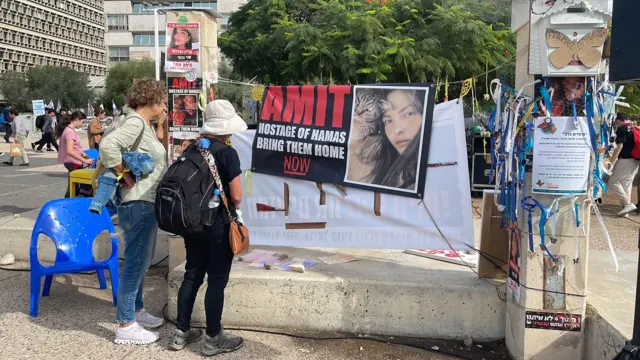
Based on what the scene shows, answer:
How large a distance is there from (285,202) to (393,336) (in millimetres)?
1493

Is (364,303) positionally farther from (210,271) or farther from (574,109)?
(574,109)

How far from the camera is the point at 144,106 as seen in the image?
408cm

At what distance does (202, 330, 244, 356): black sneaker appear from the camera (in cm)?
378

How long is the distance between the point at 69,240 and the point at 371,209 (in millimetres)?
2595

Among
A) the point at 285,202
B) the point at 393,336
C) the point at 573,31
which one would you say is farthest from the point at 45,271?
the point at 573,31

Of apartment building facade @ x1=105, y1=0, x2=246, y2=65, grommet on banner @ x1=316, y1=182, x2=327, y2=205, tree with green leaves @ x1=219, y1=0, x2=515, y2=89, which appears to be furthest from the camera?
apartment building facade @ x1=105, y1=0, x2=246, y2=65

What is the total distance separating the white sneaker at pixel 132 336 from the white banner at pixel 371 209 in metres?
1.37

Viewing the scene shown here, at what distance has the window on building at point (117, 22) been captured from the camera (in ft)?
275

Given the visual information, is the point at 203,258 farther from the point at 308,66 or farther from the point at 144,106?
the point at 308,66

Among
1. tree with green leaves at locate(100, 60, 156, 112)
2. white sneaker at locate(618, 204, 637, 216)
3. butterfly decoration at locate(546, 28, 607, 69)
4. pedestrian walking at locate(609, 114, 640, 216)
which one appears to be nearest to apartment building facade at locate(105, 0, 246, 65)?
tree with green leaves at locate(100, 60, 156, 112)

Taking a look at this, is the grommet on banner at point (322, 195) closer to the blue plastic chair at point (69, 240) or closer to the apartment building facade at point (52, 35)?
the blue plastic chair at point (69, 240)

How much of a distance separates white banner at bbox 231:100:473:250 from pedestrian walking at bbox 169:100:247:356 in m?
1.18

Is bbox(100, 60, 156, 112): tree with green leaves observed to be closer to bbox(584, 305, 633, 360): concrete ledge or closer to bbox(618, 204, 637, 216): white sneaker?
bbox(618, 204, 637, 216): white sneaker

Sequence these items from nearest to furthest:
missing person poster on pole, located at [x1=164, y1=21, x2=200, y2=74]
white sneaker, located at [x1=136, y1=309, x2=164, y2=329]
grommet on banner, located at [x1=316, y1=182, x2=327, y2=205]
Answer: white sneaker, located at [x1=136, y1=309, x2=164, y2=329] < grommet on banner, located at [x1=316, y1=182, x2=327, y2=205] < missing person poster on pole, located at [x1=164, y1=21, x2=200, y2=74]
